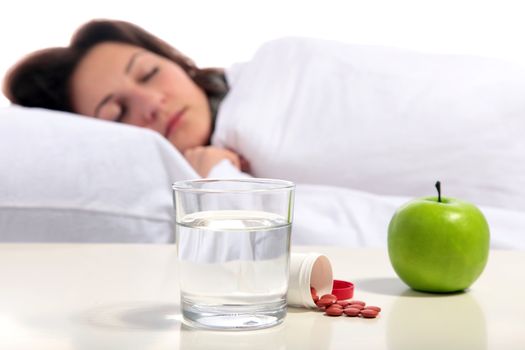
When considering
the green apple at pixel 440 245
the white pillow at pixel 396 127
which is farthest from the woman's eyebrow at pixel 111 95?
the green apple at pixel 440 245

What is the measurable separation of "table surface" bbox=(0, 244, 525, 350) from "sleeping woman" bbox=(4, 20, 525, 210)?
2.54 feet

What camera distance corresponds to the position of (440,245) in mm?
965

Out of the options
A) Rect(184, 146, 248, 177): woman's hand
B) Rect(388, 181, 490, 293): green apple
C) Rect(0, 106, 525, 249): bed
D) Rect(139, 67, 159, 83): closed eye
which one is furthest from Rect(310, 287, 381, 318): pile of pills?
Rect(139, 67, 159, 83): closed eye

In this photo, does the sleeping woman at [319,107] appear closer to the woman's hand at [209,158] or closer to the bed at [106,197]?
the woman's hand at [209,158]

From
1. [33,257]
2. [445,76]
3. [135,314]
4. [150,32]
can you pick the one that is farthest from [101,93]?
[135,314]

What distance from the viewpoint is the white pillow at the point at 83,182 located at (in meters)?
1.66

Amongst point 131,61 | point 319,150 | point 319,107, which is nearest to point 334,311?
point 319,150

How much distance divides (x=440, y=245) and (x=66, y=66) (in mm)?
1812

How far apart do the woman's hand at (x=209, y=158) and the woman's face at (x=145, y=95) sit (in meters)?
0.14

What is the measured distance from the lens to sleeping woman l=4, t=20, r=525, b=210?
6.53ft

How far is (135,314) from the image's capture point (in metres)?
0.87

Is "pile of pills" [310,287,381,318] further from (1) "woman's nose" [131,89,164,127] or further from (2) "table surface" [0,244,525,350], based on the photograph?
(1) "woman's nose" [131,89,164,127]

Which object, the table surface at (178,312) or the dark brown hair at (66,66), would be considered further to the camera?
the dark brown hair at (66,66)

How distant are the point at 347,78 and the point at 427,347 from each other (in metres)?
1.48
